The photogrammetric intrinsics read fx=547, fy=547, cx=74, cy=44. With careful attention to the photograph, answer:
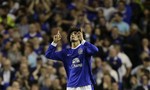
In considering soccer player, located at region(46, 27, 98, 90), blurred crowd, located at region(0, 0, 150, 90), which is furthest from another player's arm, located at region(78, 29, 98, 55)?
blurred crowd, located at region(0, 0, 150, 90)

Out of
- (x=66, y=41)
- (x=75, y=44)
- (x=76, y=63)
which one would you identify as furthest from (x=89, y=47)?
(x=66, y=41)

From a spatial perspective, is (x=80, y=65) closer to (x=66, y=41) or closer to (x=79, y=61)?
(x=79, y=61)

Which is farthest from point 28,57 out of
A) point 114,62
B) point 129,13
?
point 129,13

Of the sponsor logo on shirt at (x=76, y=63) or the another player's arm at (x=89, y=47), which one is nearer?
the another player's arm at (x=89, y=47)

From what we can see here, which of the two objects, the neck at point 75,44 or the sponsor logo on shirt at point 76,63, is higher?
the neck at point 75,44

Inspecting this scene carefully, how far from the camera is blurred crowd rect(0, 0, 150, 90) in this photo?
1645 cm

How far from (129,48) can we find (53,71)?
10.6 feet

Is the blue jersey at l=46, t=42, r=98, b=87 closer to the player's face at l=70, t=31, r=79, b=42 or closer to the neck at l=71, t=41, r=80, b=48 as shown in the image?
the neck at l=71, t=41, r=80, b=48

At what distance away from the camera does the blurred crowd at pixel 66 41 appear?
16.4 m

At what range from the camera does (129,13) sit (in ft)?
64.4

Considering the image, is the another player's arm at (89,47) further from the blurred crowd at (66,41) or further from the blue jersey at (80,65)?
the blurred crowd at (66,41)

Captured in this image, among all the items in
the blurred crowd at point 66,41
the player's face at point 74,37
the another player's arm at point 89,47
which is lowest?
the blurred crowd at point 66,41

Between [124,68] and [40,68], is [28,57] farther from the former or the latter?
[124,68]

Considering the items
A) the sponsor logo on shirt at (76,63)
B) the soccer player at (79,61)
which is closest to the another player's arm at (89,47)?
the soccer player at (79,61)
